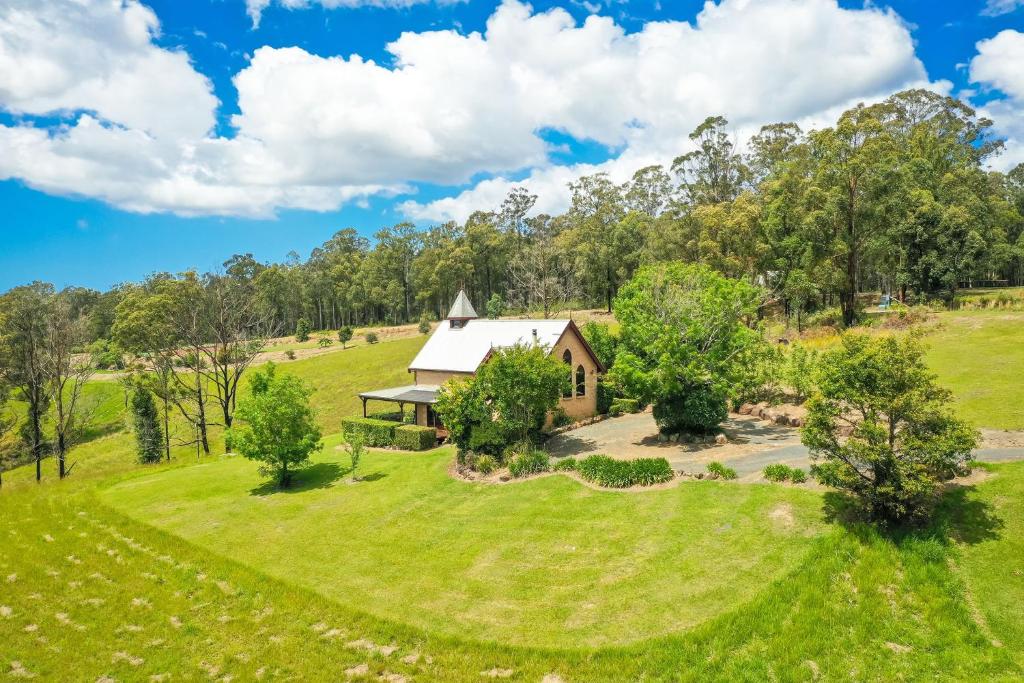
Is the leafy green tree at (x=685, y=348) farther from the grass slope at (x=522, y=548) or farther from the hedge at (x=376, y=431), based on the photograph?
the hedge at (x=376, y=431)

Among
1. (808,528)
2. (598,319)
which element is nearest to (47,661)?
(808,528)

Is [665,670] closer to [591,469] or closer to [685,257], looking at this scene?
[591,469]

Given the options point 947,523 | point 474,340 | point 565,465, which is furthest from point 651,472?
point 474,340

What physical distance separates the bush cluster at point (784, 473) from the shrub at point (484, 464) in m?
11.0

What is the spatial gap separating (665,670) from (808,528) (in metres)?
6.40

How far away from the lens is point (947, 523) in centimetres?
1448

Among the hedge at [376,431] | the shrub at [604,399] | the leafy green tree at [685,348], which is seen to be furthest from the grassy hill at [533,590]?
the shrub at [604,399]

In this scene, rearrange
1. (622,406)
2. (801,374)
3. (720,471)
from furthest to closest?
(622,406) → (801,374) → (720,471)

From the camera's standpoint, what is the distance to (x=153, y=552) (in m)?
20.1

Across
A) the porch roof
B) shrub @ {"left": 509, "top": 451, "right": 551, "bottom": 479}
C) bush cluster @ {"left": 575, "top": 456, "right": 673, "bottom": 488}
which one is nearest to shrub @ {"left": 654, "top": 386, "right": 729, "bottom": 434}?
bush cluster @ {"left": 575, "top": 456, "right": 673, "bottom": 488}

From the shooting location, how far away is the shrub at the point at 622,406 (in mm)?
35406

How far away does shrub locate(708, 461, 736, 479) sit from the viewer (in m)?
19.9

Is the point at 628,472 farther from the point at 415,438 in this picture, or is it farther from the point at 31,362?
the point at 31,362

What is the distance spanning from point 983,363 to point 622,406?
18.4 m
